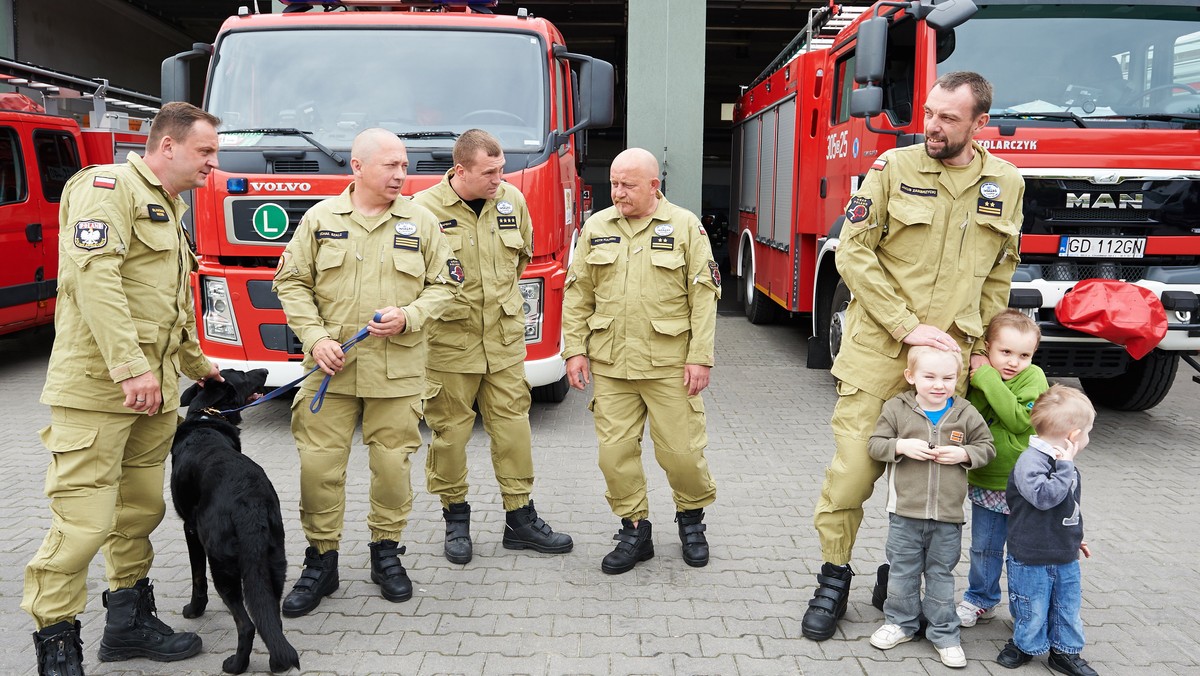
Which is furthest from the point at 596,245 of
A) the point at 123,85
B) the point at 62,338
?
the point at 123,85

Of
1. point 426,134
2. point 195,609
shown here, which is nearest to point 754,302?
point 426,134

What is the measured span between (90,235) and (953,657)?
3.18 metres

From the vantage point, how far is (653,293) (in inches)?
150

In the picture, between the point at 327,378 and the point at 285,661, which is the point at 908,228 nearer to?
the point at 327,378

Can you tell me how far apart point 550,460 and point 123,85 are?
19.3 meters

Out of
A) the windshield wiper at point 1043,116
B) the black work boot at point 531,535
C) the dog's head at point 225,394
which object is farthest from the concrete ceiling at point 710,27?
the dog's head at point 225,394

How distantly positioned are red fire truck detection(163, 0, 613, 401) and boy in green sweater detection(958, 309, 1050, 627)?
9.99ft

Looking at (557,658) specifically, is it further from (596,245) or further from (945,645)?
(596,245)

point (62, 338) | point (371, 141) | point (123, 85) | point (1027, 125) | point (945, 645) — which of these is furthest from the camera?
point (123, 85)

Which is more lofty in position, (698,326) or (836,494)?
(698,326)

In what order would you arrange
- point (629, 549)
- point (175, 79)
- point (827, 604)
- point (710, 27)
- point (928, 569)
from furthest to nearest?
1. point (710, 27)
2. point (175, 79)
3. point (629, 549)
4. point (827, 604)
5. point (928, 569)

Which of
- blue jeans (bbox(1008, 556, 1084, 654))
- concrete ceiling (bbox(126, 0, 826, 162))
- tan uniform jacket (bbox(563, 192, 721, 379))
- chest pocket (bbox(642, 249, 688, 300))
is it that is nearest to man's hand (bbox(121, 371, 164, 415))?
tan uniform jacket (bbox(563, 192, 721, 379))

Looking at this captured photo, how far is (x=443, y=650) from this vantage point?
321cm

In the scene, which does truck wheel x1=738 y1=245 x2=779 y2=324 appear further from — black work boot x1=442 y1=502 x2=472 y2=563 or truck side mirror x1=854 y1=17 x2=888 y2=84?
black work boot x1=442 y1=502 x2=472 y2=563
